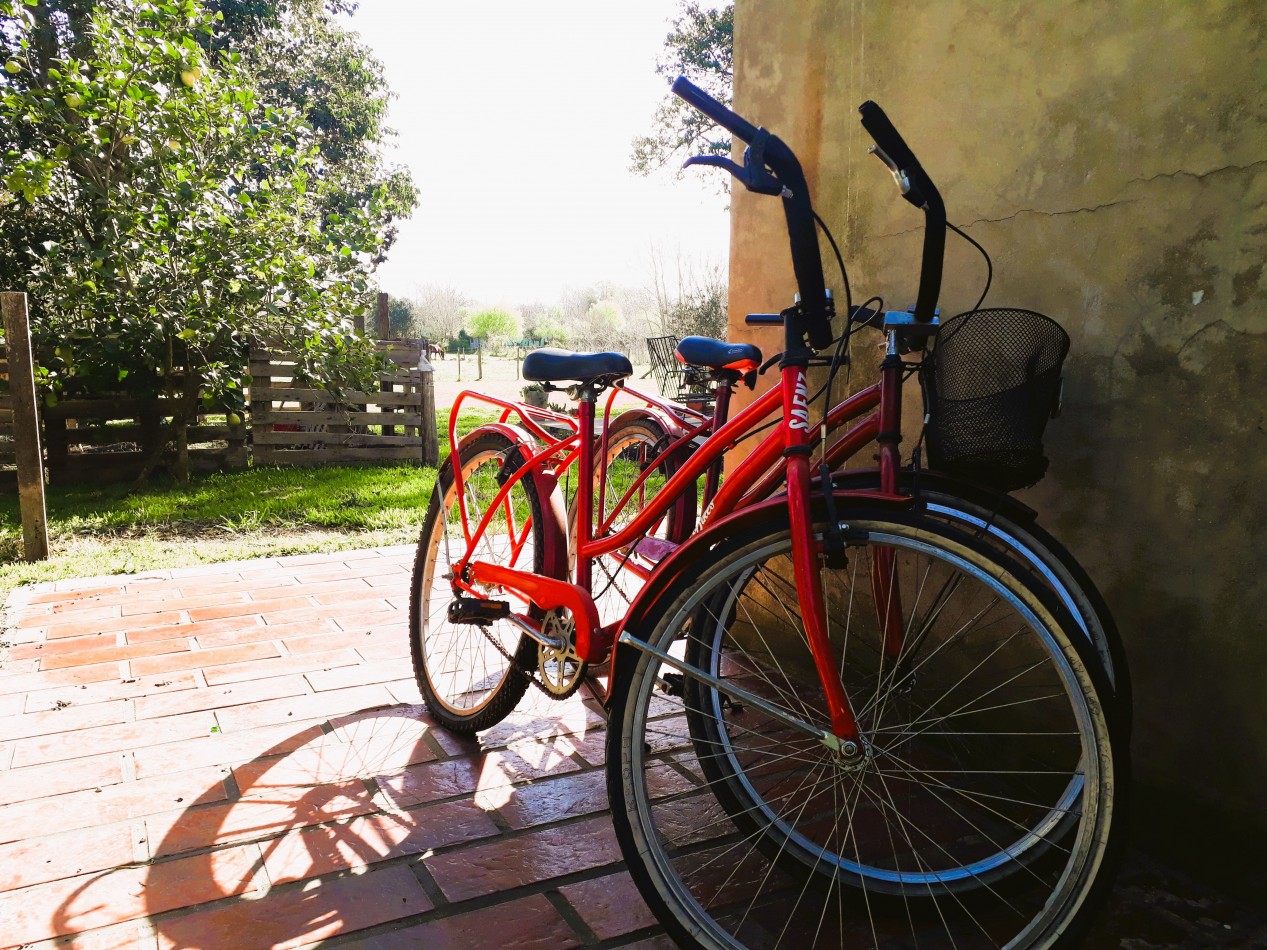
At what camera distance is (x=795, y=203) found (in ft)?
4.74

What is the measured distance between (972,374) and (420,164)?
1627 cm

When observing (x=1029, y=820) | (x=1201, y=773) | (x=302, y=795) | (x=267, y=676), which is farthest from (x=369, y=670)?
(x=1201, y=773)

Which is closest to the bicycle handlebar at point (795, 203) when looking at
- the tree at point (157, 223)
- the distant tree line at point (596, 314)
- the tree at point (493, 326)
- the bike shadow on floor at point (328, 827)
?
the bike shadow on floor at point (328, 827)

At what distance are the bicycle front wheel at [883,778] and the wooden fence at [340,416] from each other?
5.45m

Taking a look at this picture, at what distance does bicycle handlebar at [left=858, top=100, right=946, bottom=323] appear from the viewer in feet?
4.47

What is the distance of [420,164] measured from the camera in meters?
16.2

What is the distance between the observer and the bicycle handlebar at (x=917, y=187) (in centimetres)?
A: 136

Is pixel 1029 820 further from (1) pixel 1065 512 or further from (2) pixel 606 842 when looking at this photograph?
(2) pixel 606 842

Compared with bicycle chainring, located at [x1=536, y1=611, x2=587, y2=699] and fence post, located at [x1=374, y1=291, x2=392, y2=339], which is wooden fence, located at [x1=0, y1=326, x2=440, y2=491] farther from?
bicycle chainring, located at [x1=536, y1=611, x2=587, y2=699]

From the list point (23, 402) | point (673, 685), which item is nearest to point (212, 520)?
point (23, 402)

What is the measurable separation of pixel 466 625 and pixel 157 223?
14.5 feet

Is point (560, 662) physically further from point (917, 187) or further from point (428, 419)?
point (428, 419)

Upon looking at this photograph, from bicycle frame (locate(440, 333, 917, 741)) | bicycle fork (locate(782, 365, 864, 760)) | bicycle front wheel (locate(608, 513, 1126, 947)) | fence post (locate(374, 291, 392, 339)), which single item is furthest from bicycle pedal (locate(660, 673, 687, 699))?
fence post (locate(374, 291, 392, 339))

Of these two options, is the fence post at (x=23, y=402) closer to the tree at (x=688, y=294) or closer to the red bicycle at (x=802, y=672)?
the red bicycle at (x=802, y=672)
